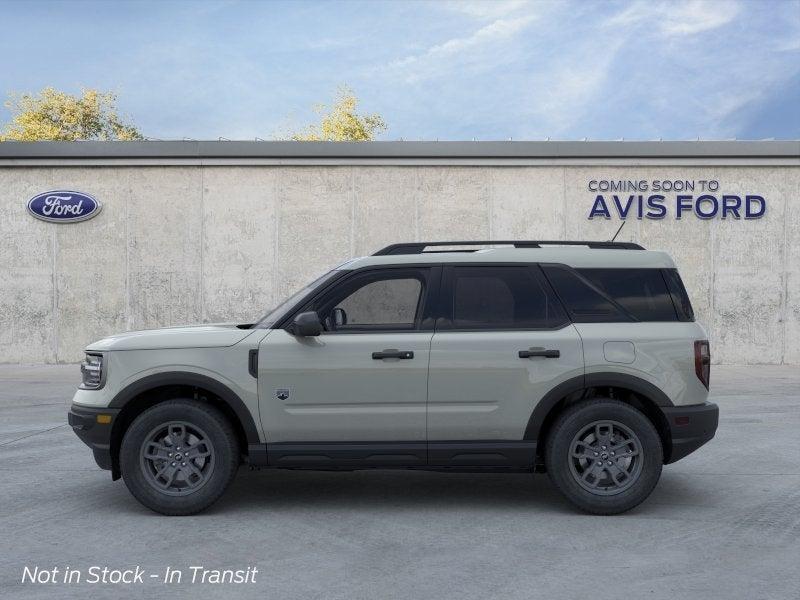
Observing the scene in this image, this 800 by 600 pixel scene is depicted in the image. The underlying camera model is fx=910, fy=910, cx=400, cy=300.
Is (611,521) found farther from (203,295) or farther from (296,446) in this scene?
(203,295)

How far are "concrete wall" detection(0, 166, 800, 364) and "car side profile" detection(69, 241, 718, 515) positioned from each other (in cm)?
1289

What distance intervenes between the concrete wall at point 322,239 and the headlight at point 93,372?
1270 centimetres

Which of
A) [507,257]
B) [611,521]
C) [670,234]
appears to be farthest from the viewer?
[670,234]

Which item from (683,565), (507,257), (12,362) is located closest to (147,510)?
(507,257)

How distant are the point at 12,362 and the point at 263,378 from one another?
15.0m

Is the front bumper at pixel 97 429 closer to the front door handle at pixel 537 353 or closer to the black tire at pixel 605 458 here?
the front door handle at pixel 537 353

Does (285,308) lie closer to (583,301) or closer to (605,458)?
(583,301)

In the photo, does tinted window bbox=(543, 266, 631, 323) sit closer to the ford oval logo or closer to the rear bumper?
the rear bumper

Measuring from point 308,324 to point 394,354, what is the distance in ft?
2.00

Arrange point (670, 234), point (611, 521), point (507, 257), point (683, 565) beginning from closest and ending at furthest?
point (683, 565)
point (611, 521)
point (507, 257)
point (670, 234)

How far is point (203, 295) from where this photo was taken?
1912 cm

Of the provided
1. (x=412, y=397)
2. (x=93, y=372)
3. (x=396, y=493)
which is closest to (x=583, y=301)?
(x=412, y=397)

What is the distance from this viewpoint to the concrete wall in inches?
747

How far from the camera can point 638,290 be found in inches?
248
